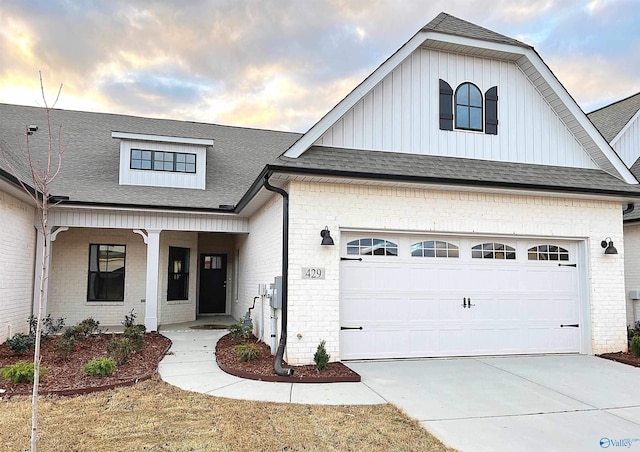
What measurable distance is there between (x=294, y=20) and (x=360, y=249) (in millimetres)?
7079

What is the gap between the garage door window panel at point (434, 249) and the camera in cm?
866

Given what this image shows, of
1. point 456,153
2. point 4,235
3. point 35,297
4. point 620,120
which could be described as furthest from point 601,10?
point 35,297

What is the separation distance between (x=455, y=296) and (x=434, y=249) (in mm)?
967

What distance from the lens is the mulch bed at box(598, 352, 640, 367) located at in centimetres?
827

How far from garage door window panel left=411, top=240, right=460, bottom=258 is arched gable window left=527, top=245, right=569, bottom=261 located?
1646mm

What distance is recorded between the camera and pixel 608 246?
9.20 m

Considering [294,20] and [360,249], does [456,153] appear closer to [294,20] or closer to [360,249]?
[360,249]

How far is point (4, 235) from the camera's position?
9.20 m

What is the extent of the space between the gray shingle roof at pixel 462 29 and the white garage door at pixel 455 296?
154 inches

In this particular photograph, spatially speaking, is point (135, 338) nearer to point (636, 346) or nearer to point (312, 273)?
point (312, 273)

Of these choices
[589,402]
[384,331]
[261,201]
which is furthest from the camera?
[261,201]

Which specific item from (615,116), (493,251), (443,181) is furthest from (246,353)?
(615,116)

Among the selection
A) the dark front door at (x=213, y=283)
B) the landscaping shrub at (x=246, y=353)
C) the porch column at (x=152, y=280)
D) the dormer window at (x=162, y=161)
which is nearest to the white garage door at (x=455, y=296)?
the landscaping shrub at (x=246, y=353)

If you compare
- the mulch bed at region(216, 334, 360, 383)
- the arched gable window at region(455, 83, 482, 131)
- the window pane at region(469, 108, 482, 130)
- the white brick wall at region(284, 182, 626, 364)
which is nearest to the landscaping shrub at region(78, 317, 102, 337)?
the mulch bed at region(216, 334, 360, 383)
